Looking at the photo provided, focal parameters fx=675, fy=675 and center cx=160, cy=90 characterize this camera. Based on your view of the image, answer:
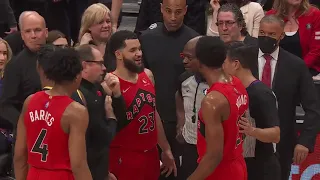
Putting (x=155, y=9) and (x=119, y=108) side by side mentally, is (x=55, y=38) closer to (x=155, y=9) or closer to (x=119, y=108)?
(x=119, y=108)

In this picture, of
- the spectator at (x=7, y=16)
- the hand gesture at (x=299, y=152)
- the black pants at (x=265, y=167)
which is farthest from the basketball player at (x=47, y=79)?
the spectator at (x=7, y=16)

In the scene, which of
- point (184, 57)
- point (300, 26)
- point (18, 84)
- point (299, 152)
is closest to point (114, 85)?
point (184, 57)

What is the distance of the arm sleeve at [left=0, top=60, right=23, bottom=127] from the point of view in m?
5.32

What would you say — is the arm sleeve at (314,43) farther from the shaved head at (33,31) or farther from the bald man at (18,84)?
the bald man at (18,84)

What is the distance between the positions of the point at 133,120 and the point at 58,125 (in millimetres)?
1183

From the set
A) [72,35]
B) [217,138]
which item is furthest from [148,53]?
[72,35]

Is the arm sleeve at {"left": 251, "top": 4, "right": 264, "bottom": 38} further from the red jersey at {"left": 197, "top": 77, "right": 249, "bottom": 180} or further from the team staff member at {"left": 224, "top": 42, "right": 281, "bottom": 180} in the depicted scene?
the red jersey at {"left": 197, "top": 77, "right": 249, "bottom": 180}

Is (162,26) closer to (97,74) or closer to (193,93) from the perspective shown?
(193,93)

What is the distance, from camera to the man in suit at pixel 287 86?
549 cm

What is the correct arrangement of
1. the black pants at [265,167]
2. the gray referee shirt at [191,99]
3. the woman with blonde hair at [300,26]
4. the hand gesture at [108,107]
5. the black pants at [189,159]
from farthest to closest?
1. the woman with blonde hair at [300,26]
2. the black pants at [189,159]
3. the gray referee shirt at [191,99]
4. the black pants at [265,167]
5. the hand gesture at [108,107]

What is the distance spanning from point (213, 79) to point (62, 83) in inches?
39.1

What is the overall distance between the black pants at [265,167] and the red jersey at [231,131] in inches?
16.2

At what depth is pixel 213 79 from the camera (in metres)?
4.40

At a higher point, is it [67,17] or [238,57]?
[238,57]
